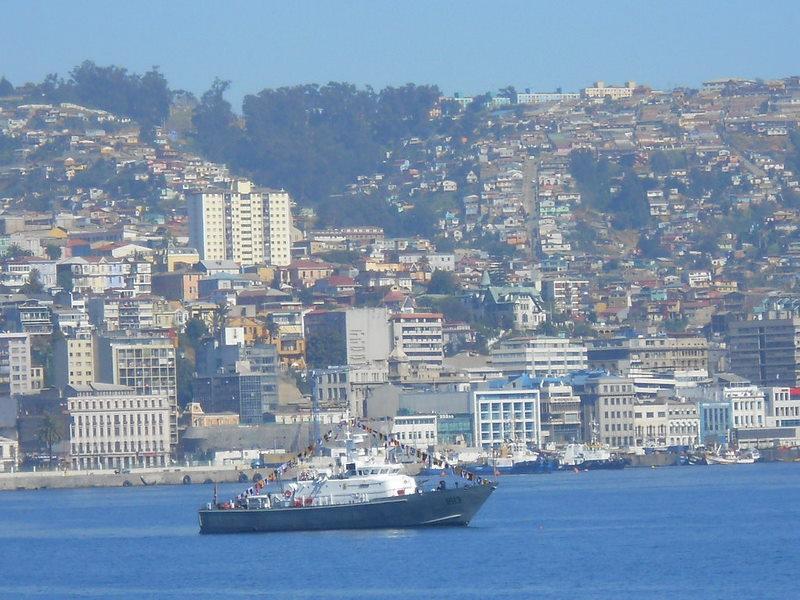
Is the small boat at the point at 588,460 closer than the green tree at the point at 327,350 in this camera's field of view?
Yes

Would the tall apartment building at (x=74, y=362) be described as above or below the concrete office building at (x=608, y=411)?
above

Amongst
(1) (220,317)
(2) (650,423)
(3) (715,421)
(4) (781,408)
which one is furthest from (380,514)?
(1) (220,317)

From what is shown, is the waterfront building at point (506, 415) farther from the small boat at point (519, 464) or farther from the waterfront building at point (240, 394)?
the waterfront building at point (240, 394)

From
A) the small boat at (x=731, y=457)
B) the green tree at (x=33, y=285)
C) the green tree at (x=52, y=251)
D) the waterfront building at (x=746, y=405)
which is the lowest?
the small boat at (x=731, y=457)

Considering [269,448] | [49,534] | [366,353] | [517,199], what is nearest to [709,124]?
[517,199]

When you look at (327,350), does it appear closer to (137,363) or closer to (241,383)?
(241,383)

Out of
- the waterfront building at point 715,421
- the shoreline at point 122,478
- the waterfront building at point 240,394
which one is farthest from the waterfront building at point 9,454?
the waterfront building at point 715,421

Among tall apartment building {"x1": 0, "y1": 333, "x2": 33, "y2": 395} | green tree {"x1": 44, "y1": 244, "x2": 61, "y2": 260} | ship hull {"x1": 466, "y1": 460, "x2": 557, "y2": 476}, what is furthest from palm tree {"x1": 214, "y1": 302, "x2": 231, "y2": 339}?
ship hull {"x1": 466, "y1": 460, "x2": 557, "y2": 476}

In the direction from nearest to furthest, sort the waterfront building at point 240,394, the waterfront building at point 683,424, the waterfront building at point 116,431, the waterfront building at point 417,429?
the waterfront building at point 116,431, the waterfront building at point 417,429, the waterfront building at point 240,394, the waterfront building at point 683,424
